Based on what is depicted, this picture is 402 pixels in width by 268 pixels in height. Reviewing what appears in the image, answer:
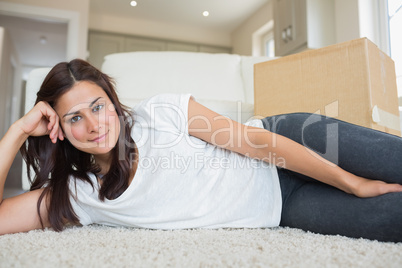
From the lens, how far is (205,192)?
0.99 meters

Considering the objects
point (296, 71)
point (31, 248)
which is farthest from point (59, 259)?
point (296, 71)

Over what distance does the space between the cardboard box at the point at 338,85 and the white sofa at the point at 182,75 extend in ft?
1.60

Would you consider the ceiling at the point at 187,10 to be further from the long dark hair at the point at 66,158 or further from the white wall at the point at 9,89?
the long dark hair at the point at 66,158

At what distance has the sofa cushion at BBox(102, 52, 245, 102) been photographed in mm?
2012

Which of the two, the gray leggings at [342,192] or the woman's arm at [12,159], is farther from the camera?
the woman's arm at [12,159]

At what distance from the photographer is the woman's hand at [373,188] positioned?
854 millimetres

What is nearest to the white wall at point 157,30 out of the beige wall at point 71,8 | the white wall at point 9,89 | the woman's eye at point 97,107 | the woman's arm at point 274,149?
the beige wall at point 71,8

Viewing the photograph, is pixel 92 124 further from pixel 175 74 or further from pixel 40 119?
pixel 175 74

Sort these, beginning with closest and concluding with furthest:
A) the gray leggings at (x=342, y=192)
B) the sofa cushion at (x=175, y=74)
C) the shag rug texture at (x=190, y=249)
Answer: the shag rug texture at (x=190, y=249) < the gray leggings at (x=342, y=192) < the sofa cushion at (x=175, y=74)

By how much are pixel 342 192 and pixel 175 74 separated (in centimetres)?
139

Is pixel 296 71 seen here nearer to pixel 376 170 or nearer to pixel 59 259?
pixel 376 170

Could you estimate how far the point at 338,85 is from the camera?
4.31 ft

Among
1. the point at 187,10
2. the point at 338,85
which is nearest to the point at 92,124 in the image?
the point at 338,85

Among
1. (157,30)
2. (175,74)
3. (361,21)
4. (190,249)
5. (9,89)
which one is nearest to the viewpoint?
(190,249)
